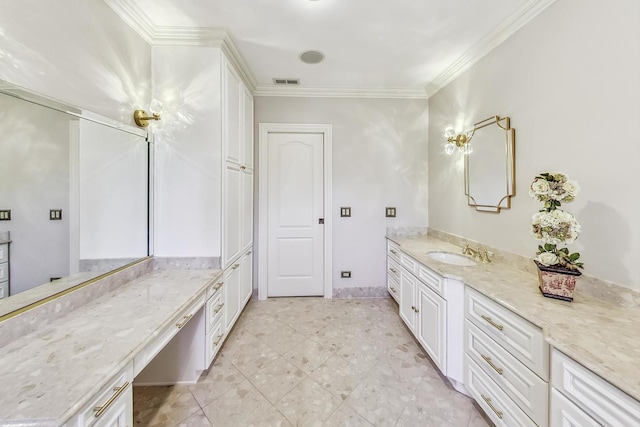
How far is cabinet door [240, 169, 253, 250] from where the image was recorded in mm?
2342

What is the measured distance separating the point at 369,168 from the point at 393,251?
3.48ft

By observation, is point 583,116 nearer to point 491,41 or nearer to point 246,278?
point 491,41

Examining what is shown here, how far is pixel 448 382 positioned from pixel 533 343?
905 mm

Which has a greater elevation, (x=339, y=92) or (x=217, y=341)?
(x=339, y=92)

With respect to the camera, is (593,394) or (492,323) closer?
(593,394)

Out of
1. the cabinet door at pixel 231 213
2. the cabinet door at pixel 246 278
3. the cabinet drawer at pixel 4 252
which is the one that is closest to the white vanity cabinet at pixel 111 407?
the cabinet drawer at pixel 4 252

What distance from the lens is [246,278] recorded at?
100 inches

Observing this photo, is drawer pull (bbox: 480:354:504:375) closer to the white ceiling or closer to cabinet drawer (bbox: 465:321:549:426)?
cabinet drawer (bbox: 465:321:549:426)

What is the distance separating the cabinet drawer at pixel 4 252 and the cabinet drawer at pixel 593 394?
7.43 feet

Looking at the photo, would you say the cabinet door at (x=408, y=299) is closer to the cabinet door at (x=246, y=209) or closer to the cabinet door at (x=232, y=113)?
the cabinet door at (x=246, y=209)

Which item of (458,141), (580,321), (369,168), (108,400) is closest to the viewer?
(108,400)

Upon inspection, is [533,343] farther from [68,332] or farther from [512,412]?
[68,332]

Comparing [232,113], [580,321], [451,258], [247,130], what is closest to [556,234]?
[580,321]

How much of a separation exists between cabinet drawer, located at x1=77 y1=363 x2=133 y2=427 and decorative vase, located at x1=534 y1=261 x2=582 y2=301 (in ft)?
6.27
